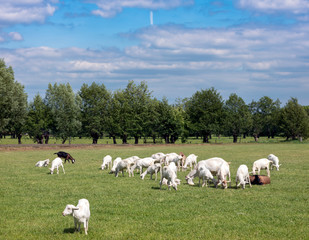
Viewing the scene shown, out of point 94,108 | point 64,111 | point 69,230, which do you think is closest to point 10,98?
point 64,111

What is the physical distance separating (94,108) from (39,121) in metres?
14.4

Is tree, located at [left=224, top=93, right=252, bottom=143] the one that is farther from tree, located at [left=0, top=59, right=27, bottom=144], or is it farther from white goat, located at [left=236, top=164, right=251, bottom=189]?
white goat, located at [left=236, top=164, right=251, bottom=189]

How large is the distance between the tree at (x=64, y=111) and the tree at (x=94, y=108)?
194 inches

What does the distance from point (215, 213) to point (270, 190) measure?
641cm

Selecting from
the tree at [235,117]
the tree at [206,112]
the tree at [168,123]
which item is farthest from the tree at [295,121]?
the tree at [168,123]

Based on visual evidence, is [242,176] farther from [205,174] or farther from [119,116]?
[119,116]

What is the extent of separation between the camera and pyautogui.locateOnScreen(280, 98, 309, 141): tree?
100375 millimetres

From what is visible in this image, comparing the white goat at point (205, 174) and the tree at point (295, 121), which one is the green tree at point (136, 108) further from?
the white goat at point (205, 174)

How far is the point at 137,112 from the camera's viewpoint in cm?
9206

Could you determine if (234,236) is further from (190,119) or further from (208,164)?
(190,119)

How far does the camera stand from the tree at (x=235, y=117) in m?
110

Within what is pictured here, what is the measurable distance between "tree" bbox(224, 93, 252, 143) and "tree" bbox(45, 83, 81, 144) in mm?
44926

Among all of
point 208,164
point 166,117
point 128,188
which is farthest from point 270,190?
point 166,117

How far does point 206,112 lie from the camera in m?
103
